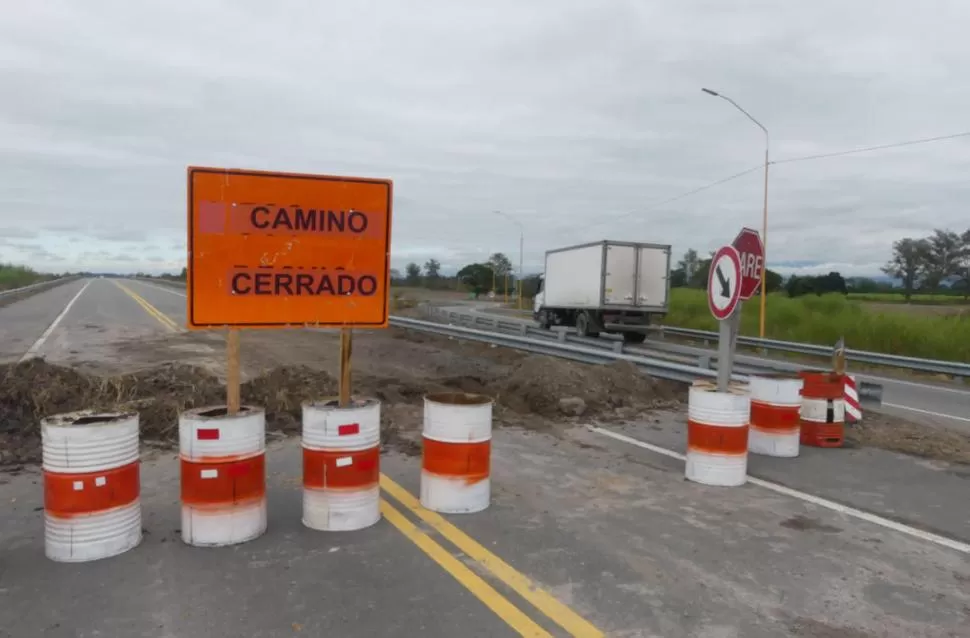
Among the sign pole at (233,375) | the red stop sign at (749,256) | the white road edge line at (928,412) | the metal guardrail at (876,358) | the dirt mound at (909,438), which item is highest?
the red stop sign at (749,256)

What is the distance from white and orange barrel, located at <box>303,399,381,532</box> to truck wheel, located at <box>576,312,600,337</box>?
65.0ft

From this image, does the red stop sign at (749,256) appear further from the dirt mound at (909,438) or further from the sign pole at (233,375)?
the sign pole at (233,375)

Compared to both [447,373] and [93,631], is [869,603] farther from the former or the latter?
[447,373]

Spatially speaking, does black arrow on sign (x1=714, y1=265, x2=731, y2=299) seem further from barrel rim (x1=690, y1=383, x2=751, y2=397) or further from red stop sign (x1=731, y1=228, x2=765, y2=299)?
barrel rim (x1=690, y1=383, x2=751, y2=397)

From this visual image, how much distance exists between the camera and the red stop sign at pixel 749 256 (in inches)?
280

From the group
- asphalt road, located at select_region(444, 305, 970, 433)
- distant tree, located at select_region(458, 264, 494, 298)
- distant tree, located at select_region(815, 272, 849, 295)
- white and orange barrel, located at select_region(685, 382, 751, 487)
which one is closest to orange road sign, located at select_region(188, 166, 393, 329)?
white and orange barrel, located at select_region(685, 382, 751, 487)

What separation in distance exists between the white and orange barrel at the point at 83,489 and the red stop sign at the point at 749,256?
5747 millimetres

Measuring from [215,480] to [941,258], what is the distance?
83284 mm

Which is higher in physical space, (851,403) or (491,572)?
(851,403)

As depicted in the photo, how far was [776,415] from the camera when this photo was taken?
25.2 ft

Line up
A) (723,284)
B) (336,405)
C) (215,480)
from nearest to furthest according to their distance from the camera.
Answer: (215,480) → (336,405) → (723,284)

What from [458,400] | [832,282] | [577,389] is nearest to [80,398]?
[458,400]

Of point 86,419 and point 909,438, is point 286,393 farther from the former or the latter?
point 909,438

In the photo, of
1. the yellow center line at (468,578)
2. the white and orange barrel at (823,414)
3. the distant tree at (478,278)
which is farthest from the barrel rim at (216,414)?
the distant tree at (478,278)
